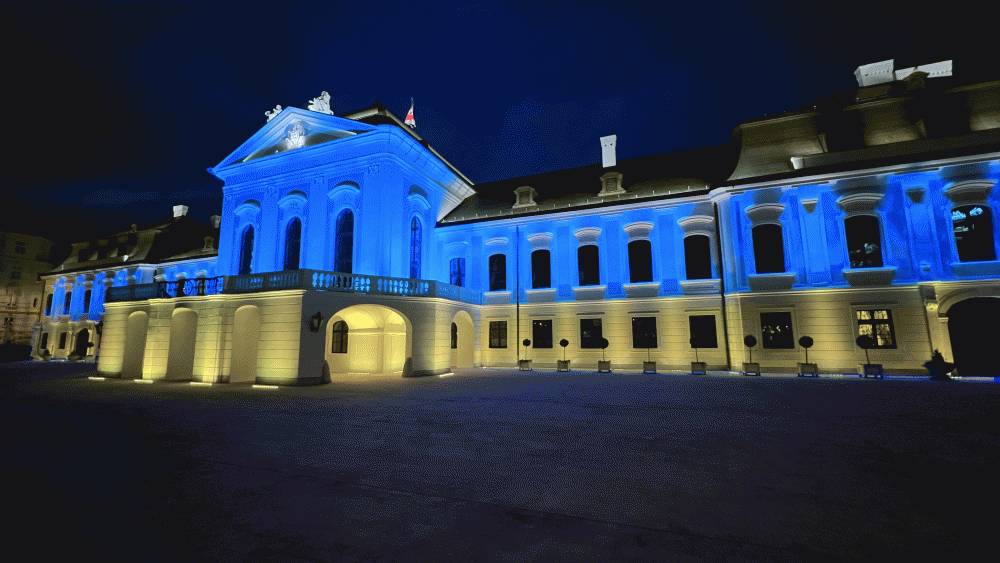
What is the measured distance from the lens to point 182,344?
18.4 meters

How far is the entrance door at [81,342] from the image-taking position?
37.9 meters

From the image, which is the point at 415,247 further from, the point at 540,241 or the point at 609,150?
the point at 609,150

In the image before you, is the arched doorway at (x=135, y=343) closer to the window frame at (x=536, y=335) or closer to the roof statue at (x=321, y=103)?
the roof statue at (x=321, y=103)

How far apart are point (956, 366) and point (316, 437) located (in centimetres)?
2330

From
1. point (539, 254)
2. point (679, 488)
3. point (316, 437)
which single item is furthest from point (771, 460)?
point (539, 254)

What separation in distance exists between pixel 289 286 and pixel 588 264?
605 inches

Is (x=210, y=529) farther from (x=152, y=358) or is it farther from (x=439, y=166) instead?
(x=439, y=166)

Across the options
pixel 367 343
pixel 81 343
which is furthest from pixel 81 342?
pixel 367 343

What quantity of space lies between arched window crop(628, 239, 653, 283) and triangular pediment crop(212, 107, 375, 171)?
613 inches

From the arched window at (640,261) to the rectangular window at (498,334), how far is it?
7.78 metres

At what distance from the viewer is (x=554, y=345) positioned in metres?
23.2

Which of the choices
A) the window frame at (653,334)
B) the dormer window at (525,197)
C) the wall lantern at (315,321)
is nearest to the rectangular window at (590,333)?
the window frame at (653,334)

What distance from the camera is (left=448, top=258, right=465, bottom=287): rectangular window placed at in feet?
86.0

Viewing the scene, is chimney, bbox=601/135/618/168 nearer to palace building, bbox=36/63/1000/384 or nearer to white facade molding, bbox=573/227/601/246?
palace building, bbox=36/63/1000/384
